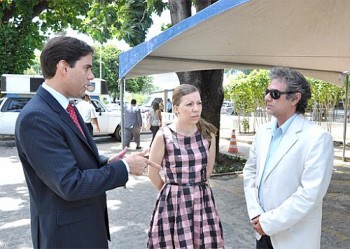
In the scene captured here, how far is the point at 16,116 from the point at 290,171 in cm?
1196

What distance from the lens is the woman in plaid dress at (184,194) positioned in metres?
2.80

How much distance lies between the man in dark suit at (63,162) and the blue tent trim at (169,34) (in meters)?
1.65

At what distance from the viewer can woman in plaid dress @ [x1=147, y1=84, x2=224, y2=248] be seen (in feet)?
9.19

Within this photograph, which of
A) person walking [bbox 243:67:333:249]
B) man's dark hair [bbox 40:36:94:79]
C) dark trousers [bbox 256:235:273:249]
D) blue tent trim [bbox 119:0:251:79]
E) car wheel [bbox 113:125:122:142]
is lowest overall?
car wheel [bbox 113:125:122:142]

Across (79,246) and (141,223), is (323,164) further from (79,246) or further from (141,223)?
(141,223)

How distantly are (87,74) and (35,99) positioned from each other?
0.28m

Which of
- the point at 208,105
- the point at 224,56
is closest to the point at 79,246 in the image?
the point at 224,56

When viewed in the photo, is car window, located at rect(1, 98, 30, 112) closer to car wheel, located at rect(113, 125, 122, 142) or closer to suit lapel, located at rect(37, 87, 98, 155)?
car wheel, located at rect(113, 125, 122, 142)

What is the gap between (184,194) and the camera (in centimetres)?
280

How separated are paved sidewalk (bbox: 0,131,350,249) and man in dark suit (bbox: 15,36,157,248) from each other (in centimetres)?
238

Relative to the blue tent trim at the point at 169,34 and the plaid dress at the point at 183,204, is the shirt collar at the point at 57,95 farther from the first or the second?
the blue tent trim at the point at 169,34

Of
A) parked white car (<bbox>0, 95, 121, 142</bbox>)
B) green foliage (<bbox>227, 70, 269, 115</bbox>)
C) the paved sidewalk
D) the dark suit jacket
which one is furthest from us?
green foliage (<bbox>227, 70, 269, 115</bbox>)

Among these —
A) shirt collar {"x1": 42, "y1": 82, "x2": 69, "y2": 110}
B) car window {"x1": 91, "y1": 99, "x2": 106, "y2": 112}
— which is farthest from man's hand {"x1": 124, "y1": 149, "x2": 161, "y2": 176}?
car window {"x1": 91, "y1": 99, "x2": 106, "y2": 112}

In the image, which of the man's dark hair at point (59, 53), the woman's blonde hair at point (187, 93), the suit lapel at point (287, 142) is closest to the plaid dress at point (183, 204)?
the woman's blonde hair at point (187, 93)
